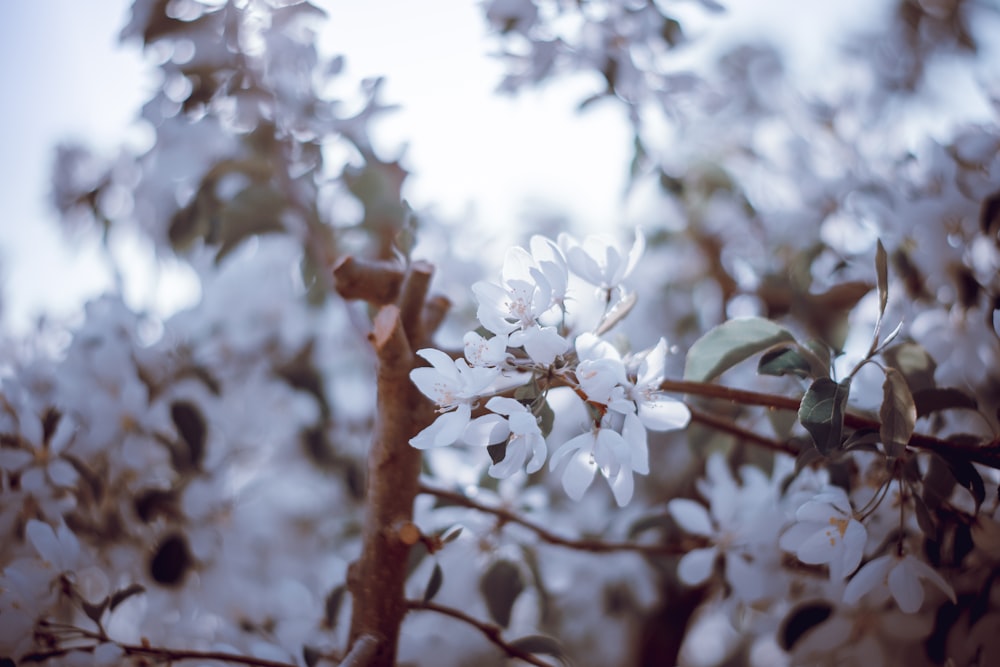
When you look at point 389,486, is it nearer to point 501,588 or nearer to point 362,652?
point 362,652

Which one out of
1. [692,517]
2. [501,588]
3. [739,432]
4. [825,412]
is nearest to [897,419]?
[825,412]

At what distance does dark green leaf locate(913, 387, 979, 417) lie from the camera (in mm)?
637

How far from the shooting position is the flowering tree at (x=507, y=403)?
599 mm

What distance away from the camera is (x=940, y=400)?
64 cm

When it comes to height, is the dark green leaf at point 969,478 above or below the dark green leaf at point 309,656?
above

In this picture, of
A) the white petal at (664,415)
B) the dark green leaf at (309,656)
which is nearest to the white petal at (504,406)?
the white petal at (664,415)

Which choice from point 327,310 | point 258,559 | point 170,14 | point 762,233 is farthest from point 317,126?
point 762,233

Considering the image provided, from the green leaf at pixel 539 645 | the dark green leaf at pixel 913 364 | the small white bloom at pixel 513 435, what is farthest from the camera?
the green leaf at pixel 539 645

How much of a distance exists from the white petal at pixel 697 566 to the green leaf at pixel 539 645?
7.1 inches

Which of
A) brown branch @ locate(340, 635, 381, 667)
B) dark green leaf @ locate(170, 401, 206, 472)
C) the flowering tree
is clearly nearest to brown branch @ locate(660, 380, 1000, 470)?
the flowering tree

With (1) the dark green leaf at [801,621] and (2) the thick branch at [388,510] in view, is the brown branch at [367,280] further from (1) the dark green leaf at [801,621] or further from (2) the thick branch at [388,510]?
(1) the dark green leaf at [801,621]

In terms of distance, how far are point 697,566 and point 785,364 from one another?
36 centimetres

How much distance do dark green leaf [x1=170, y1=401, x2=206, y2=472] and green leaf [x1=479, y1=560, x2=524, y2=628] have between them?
19.1 inches

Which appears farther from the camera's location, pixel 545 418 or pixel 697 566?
pixel 697 566
